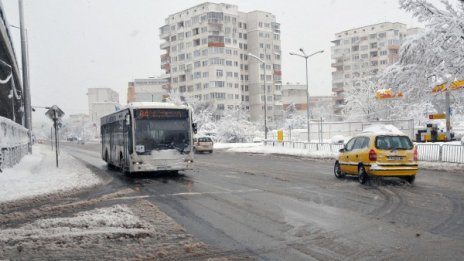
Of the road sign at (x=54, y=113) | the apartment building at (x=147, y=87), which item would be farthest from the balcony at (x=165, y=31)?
the road sign at (x=54, y=113)

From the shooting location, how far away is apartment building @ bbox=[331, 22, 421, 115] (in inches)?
4889

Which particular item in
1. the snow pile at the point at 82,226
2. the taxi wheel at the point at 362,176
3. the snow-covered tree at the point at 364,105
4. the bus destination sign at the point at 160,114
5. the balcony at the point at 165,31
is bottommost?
the snow pile at the point at 82,226

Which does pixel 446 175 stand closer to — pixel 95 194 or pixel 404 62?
pixel 404 62

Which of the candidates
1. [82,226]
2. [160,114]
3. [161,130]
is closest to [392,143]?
[161,130]

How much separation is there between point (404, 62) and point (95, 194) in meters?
18.9

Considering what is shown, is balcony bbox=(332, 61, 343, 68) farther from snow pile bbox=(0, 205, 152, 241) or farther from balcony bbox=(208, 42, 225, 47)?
snow pile bbox=(0, 205, 152, 241)

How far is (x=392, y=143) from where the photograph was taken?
14641 mm

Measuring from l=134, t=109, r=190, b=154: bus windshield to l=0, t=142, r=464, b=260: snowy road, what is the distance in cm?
255

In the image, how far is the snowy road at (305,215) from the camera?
263 inches

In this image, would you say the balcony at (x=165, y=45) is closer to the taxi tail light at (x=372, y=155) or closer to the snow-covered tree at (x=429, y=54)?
the snow-covered tree at (x=429, y=54)

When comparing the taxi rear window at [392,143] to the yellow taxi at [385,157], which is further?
the taxi rear window at [392,143]

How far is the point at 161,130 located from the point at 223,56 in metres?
89.7

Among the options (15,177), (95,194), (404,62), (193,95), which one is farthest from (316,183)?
(193,95)

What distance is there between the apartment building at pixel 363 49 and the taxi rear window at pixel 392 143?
109 metres
